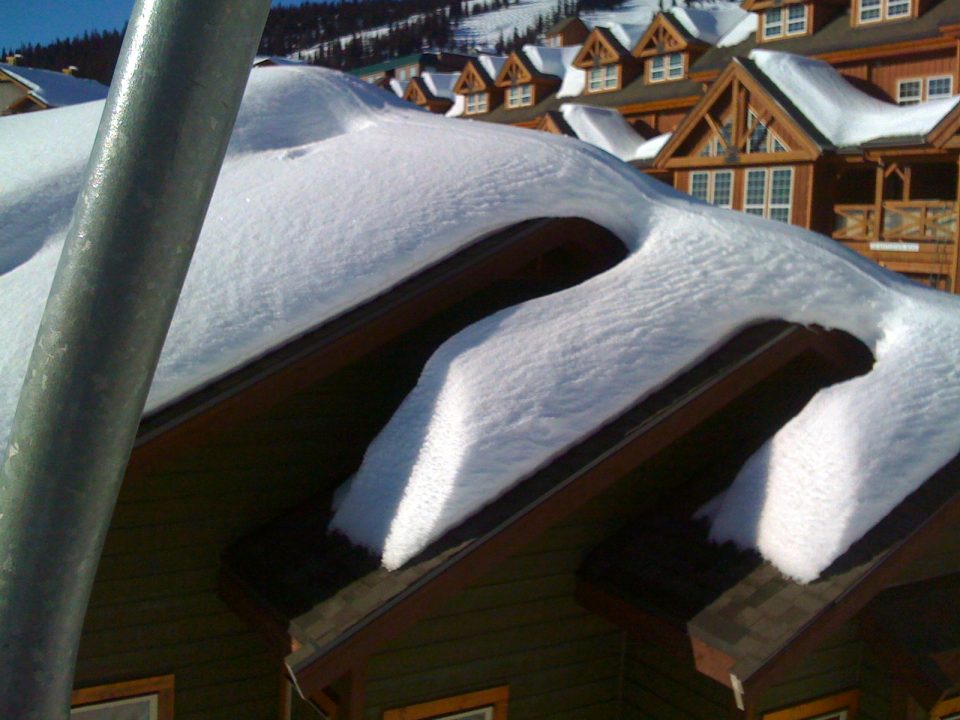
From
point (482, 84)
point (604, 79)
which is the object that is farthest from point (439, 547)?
point (482, 84)

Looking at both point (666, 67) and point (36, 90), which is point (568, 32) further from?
point (36, 90)

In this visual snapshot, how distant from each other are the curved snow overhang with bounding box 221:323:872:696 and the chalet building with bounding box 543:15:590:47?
36081 mm

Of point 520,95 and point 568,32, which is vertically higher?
point 568,32

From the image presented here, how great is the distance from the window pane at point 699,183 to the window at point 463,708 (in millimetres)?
19795

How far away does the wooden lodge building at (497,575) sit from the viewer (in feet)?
14.9

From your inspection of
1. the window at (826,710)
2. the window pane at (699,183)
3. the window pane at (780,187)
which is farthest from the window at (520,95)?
the window at (826,710)

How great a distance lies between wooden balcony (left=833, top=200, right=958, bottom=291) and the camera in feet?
61.1

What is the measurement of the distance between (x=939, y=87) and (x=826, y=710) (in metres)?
19.7

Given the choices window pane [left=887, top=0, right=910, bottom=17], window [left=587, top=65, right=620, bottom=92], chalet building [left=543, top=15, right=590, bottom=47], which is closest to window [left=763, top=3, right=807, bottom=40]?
window pane [left=887, top=0, right=910, bottom=17]

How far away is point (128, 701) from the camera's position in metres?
5.39

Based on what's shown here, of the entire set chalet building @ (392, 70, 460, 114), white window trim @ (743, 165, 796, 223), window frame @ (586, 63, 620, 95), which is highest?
chalet building @ (392, 70, 460, 114)

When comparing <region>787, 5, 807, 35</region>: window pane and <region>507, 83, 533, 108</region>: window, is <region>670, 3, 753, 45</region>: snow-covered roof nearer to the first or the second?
<region>787, 5, 807, 35</region>: window pane

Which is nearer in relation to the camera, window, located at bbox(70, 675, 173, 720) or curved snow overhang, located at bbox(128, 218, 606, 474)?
curved snow overhang, located at bbox(128, 218, 606, 474)

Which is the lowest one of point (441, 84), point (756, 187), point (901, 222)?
point (901, 222)
